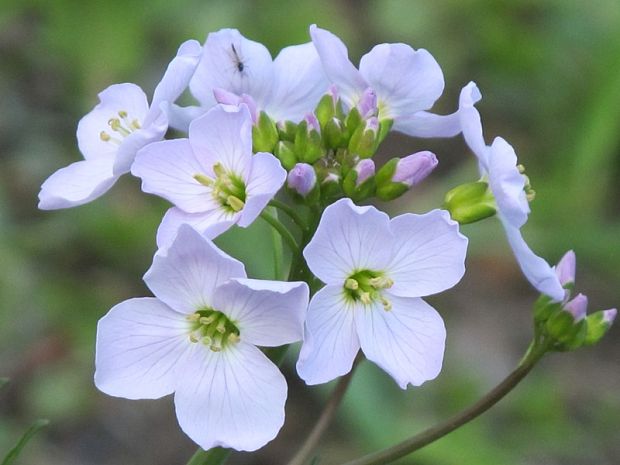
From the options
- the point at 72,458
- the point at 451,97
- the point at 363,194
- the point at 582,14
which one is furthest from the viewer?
the point at 451,97

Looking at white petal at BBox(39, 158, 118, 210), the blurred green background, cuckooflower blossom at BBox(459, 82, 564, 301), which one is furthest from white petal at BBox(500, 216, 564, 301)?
the blurred green background

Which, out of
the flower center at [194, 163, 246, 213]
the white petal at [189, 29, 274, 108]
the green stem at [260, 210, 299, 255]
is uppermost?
the white petal at [189, 29, 274, 108]

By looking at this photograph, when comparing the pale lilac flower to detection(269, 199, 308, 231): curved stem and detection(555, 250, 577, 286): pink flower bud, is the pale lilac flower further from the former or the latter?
detection(555, 250, 577, 286): pink flower bud

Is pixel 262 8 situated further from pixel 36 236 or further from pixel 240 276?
pixel 240 276

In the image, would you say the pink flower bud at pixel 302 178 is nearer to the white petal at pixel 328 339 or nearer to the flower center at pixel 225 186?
the flower center at pixel 225 186

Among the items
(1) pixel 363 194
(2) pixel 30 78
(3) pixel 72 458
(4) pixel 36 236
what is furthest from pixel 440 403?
(2) pixel 30 78

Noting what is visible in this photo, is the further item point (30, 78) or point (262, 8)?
point (30, 78)

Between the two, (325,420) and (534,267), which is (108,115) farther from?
(534,267)
